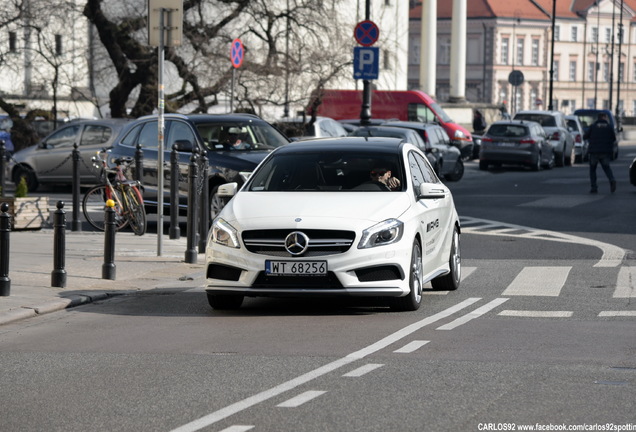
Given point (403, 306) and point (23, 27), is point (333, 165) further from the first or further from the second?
point (23, 27)

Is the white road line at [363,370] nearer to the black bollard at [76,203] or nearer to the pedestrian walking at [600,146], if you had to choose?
the black bollard at [76,203]

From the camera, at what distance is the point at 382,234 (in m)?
11.2

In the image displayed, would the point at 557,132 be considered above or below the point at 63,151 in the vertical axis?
above

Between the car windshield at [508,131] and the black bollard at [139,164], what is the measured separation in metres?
23.3

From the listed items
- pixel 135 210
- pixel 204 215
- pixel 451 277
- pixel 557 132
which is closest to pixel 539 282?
pixel 451 277

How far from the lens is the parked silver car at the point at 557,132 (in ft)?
148

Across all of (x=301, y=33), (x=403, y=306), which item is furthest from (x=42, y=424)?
(x=301, y=33)

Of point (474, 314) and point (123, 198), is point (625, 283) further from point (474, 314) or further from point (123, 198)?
point (123, 198)

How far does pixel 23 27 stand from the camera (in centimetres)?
3375

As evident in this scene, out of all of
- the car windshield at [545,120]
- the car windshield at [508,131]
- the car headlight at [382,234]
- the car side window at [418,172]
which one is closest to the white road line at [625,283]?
the car side window at [418,172]

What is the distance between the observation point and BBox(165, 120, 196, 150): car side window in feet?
66.2

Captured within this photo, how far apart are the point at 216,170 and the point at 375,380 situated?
1166cm

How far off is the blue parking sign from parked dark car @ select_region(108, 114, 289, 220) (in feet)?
31.9

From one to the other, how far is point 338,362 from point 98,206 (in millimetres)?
11702
